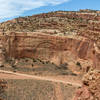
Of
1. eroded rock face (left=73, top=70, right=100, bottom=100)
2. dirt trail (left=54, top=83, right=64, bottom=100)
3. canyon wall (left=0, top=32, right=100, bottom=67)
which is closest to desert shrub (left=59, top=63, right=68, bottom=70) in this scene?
canyon wall (left=0, top=32, right=100, bottom=67)

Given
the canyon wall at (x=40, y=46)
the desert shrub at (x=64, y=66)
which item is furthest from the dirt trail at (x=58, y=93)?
the canyon wall at (x=40, y=46)

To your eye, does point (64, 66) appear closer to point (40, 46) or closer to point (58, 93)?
point (40, 46)

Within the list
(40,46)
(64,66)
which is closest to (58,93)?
(64,66)

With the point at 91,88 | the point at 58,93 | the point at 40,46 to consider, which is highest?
the point at 40,46

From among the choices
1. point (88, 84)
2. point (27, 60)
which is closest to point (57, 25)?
point (27, 60)

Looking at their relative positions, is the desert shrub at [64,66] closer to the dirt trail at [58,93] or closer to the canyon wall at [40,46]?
the canyon wall at [40,46]

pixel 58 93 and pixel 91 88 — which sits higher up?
pixel 91 88

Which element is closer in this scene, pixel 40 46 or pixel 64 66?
pixel 64 66

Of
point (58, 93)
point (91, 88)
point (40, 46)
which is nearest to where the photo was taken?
point (91, 88)

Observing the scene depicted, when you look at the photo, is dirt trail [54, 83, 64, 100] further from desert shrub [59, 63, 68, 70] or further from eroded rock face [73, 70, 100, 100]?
eroded rock face [73, 70, 100, 100]

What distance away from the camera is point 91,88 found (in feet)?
29.3

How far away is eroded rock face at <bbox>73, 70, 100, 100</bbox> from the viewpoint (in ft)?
28.5

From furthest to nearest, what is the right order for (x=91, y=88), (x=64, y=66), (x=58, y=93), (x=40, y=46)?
(x=40, y=46), (x=64, y=66), (x=58, y=93), (x=91, y=88)

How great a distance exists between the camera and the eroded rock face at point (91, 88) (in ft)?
28.5
